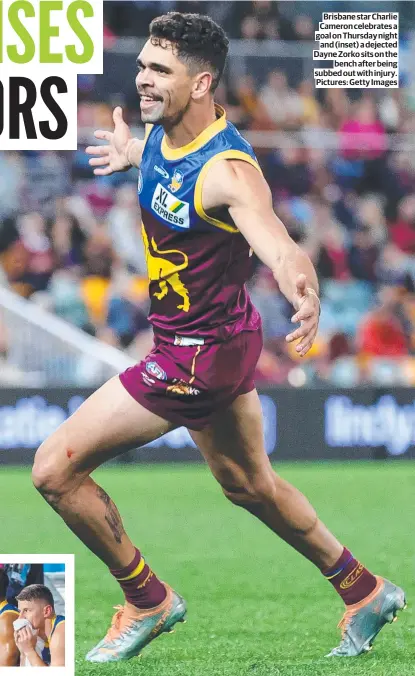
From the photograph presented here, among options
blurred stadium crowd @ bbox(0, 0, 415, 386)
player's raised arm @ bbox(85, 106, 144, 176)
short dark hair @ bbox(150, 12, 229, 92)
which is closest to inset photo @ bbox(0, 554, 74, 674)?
short dark hair @ bbox(150, 12, 229, 92)

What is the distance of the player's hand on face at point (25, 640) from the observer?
4.58 meters

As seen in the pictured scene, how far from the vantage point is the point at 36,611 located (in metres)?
4.62

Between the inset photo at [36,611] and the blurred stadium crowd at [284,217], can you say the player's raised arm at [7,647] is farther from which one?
the blurred stadium crowd at [284,217]

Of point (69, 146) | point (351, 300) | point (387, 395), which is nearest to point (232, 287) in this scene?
point (69, 146)

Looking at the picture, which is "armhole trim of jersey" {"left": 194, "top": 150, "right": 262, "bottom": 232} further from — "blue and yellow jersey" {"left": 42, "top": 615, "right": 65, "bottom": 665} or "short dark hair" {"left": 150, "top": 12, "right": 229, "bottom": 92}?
"blue and yellow jersey" {"left": 42, "top": 615, "right": 65, "bottom": 665}

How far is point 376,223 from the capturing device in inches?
630

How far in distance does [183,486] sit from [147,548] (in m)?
3.12

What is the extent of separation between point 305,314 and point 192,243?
3.26 ft

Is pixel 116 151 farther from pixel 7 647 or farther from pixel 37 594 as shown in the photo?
pixel 7 647

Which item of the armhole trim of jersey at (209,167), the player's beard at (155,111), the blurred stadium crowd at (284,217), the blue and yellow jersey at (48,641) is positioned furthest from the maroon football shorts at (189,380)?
the blurred stadium crowd at (284,217)

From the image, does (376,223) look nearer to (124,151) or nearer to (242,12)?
(242,12)

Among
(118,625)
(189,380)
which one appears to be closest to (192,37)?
(189,380)

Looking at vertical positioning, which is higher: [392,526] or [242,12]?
[242,12]

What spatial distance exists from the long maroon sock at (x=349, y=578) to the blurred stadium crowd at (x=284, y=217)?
799cm
